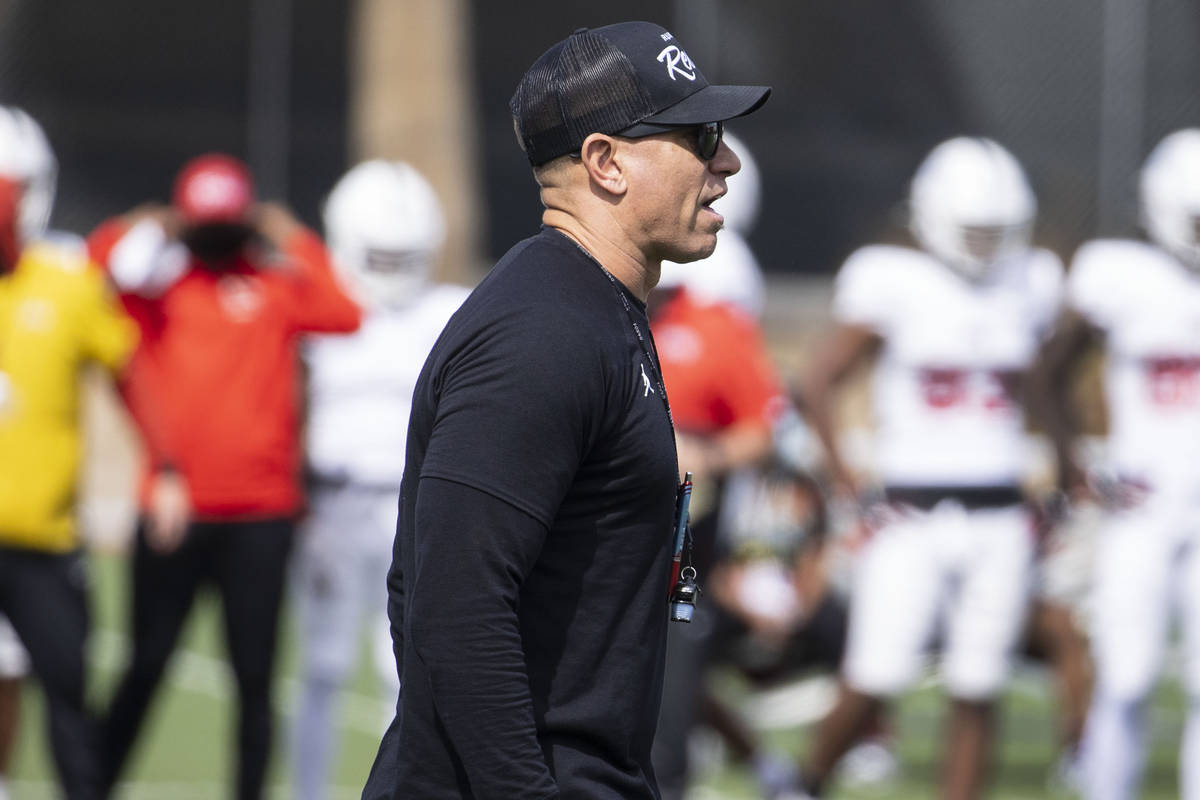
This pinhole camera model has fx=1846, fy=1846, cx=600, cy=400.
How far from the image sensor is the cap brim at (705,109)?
101 inches

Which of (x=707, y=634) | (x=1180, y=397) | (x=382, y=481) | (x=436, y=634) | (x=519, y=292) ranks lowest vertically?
(x=707, y=634)

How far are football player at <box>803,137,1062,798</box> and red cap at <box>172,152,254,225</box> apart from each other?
2.06 meters

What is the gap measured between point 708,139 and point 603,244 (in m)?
0.21

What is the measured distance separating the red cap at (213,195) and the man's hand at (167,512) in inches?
34.0

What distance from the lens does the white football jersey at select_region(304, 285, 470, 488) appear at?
6.45 m

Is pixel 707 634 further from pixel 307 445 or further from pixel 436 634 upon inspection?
pixel 436 634

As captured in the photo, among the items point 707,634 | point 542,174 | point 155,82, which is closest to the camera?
point 542,174

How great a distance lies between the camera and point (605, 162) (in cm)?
261

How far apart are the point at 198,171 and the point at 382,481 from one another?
48.9 inches

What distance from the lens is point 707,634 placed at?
6.42 meters

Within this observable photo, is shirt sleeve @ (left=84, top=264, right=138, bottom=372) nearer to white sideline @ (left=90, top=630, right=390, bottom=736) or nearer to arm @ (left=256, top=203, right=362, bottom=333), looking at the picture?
arm @ (left=256, top=203, right=362, bottom=333)

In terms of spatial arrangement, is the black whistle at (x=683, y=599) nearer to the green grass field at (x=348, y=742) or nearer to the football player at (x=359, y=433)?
the football player at (x=359, y=433)

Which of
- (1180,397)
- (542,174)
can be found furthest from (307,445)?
(542,174)

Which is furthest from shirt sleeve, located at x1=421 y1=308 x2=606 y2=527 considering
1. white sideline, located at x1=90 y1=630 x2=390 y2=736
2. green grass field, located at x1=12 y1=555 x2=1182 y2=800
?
white sideline, located at x1=90 y1=630 x2=390 y2=736
